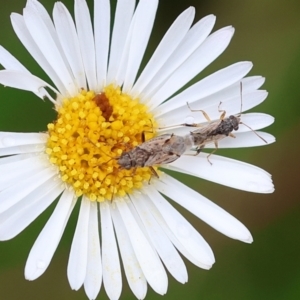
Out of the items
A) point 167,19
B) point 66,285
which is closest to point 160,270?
point 66,285

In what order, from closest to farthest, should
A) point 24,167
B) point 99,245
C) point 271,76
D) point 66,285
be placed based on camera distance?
1. point 24,167
2. point 99,245
3. point 66,285
4. point 271,76

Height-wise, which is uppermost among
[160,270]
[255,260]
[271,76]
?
[271,76]

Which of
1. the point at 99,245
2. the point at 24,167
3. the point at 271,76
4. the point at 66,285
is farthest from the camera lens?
the point at 271,76

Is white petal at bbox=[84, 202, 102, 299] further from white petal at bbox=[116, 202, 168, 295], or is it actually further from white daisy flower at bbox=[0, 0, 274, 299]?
white petal at bbox=[116, 202, 168, 295]

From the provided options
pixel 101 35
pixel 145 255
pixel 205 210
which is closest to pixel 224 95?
pixel 205 210

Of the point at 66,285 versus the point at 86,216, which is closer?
the point at 86,216

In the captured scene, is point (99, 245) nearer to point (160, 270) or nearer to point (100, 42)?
point (160, 270)
